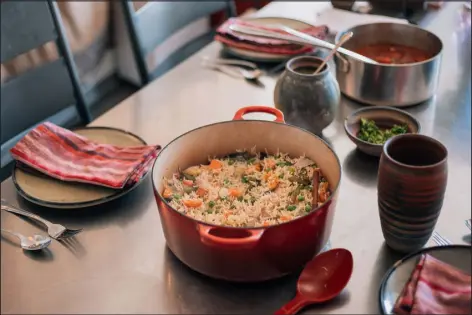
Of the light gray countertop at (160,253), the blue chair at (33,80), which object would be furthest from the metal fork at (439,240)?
the blue chair at (33,80)

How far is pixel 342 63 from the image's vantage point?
3.86 ft

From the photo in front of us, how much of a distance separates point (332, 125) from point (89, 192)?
52cm

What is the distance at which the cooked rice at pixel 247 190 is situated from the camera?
0.82 metres

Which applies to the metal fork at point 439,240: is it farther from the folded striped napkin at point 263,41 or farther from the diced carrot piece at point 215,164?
the folded striped napkin at point 263,41

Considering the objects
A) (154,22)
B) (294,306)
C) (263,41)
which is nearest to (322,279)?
(294,306)

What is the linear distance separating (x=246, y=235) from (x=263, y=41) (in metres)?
0.78

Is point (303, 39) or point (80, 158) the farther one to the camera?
point (303, 39)

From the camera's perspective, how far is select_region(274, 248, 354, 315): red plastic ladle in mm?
745

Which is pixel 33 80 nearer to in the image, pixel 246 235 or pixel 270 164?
pixel 270 164

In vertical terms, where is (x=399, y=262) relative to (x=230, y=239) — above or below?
below

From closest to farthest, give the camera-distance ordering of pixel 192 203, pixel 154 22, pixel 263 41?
pixel 192 203 → pixel 263 41 → pixel 154 22

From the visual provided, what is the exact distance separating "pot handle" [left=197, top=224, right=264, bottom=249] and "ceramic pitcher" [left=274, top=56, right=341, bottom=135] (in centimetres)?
43

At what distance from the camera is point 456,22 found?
1.62m

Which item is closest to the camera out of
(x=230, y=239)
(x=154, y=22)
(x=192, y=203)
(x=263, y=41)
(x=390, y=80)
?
(x=230, y=239)
